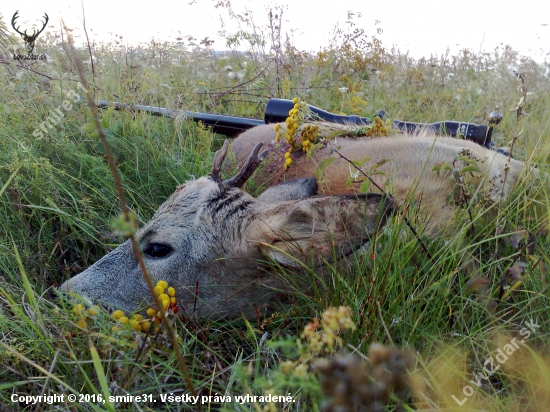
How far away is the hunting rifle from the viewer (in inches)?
171

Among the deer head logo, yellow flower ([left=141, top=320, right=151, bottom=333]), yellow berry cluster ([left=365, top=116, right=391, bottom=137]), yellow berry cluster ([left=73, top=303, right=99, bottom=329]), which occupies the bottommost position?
yellow flower ([left=141, top=320, right=151, bottom=333])

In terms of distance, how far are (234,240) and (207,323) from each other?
50cm

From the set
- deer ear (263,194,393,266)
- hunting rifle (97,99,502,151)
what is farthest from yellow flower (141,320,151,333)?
hunting rifle (97,99,502,151)

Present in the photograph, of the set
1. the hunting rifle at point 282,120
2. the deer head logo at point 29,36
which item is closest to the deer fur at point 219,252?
the hunting rifle at point 282,120

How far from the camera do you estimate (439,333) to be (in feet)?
6.33

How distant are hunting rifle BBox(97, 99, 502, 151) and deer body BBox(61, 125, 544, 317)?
5.00 feet

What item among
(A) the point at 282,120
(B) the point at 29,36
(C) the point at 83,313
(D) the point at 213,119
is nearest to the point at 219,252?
(C) the point at 83,313

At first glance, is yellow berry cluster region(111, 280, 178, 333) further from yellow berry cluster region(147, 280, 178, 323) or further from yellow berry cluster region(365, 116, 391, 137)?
yellow berry cluster region(365, 116, 391, 137)

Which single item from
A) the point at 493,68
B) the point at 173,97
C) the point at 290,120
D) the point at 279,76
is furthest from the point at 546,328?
the point at 493,68

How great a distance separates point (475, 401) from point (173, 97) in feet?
13.1

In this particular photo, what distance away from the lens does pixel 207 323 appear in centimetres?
233

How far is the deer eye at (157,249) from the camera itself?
2.68 meters

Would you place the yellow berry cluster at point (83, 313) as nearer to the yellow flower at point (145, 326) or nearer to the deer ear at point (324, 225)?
the yellow flower at point (145, 326)

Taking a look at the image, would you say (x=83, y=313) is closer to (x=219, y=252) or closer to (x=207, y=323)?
(x=207, y=323)
